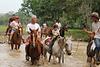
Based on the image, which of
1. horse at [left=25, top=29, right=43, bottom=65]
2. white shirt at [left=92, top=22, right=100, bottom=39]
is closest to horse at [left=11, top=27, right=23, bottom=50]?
horse at [left=25, top=29, right=43, bottom=65]

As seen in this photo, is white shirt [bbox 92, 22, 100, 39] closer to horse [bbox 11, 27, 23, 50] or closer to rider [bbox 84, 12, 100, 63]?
rider [bbox 84, 12, 100, 63]

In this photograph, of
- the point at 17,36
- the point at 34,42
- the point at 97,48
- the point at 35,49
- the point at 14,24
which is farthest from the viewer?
the point at 17,36

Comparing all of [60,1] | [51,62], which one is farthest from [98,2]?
[51,62]

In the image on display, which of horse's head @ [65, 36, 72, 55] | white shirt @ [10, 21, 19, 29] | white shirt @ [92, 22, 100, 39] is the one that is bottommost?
horse's head @ [65, 36, 72, 55]

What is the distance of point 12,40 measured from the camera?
2336 centimetres

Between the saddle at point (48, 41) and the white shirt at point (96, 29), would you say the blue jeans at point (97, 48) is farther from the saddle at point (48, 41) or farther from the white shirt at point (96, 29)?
the saddle at point (48, 41)

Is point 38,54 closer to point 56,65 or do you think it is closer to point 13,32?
point 56,65

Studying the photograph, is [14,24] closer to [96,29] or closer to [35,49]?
[35,49]

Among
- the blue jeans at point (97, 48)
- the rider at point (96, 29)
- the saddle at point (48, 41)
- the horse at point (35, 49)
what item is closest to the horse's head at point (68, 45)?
the saddle at point (48, 41)

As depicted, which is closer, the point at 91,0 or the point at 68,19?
the point at 91,0

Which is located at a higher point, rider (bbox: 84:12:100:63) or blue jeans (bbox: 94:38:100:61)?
rider (bbox: 84:12:100:63)

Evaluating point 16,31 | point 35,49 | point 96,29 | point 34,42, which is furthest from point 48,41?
point 16,31

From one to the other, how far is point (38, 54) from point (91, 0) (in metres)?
32.9

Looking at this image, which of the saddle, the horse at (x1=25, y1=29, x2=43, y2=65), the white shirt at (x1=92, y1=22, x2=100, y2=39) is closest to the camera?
the white shirt at (x1=92, y1=22, x2=100, y2=39)
